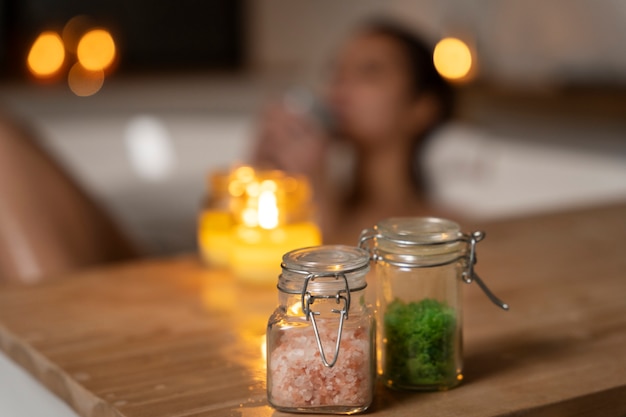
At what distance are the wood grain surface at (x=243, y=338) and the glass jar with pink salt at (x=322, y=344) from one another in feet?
0.08

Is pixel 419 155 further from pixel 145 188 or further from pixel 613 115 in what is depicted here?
pixel 145 188

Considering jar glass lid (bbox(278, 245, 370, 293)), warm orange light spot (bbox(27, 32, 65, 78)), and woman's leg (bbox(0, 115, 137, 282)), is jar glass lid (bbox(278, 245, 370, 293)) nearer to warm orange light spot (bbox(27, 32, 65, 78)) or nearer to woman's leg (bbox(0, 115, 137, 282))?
woman's leg (bbox(0, 115, 137, 282))

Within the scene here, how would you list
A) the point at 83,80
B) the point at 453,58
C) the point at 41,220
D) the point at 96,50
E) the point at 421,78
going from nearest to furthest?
the point at 41,220, the point at 421,78, the point at 453,58, the point at 83,80, the point at 96,50

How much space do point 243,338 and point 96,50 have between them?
269cm

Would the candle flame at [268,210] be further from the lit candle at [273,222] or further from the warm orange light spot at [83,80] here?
the warm orange light spot at [83,80]

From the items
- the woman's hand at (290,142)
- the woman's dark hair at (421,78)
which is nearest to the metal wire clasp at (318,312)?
the woman's hand at (290,142)

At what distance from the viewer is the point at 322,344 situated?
610 mm

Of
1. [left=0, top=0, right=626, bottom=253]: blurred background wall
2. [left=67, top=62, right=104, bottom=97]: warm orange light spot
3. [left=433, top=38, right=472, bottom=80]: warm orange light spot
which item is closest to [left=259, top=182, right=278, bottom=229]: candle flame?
[left=0, top=0, right=626, bottom=253]: blurred background wall

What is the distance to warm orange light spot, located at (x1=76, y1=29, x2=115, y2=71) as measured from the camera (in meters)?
3.27

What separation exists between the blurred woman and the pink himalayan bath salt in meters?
1.43

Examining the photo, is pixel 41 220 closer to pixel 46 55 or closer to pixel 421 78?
pixel 421 78

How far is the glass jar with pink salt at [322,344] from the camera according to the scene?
2.00 feet

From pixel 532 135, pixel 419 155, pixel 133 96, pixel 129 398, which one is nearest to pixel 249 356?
pixel 129 398

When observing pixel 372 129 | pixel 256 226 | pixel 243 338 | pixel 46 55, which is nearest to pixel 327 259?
pixel 243 338
